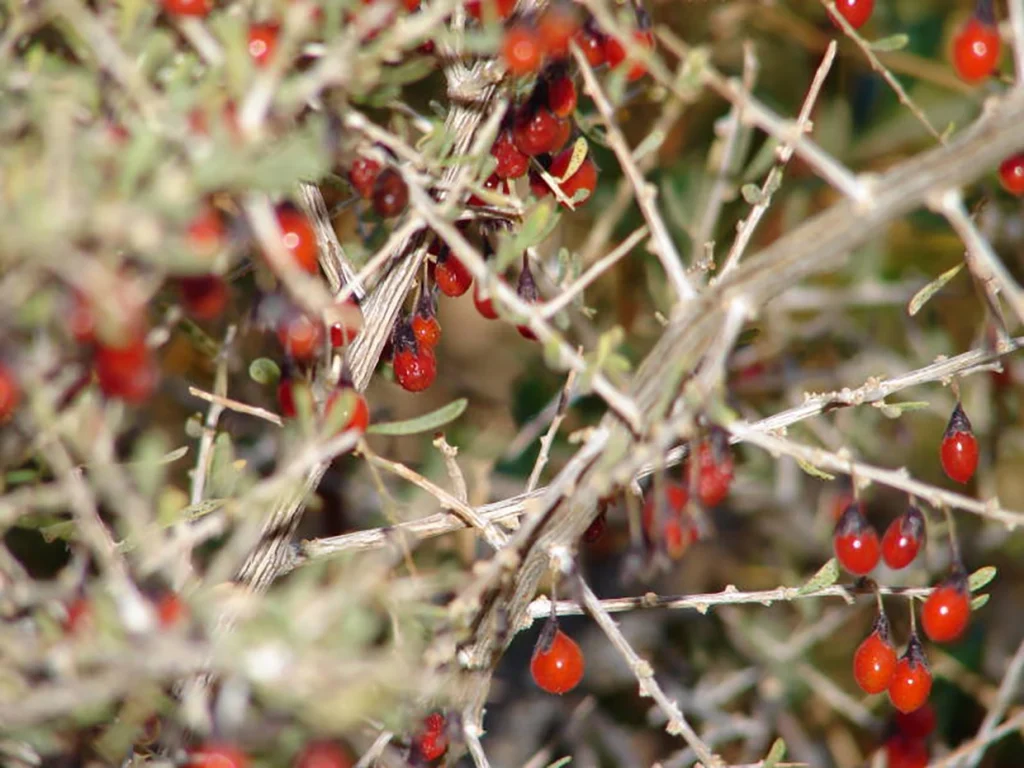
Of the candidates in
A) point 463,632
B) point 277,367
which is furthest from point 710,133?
point 463,632

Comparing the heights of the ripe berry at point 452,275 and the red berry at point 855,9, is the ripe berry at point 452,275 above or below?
below

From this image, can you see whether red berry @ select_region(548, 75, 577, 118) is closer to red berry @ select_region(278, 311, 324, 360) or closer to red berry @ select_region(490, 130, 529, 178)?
red berry @ select_region(490, 130, 529, 178)

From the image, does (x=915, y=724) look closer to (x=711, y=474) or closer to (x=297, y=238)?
(x=711, y=474)

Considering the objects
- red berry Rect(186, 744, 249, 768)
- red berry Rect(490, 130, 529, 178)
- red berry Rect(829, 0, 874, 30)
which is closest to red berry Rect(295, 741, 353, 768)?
red berry Rect(186, 744, 249, 768)

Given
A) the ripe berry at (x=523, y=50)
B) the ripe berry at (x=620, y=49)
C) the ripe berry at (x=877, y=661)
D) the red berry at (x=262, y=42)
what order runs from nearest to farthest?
the red berry at (x=262, y=42) → the ripe berry at (x=523, y=50) → the ripe berry at (x=620, y=49) → the ripe berry at (x=877, y=661)

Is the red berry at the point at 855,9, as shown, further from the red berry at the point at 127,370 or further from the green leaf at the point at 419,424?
the red berry at the point at 127,370

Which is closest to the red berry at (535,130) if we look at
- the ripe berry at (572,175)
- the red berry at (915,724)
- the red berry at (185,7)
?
the ripe berry at (572,175)

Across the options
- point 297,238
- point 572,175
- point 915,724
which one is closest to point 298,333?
point 297,238
